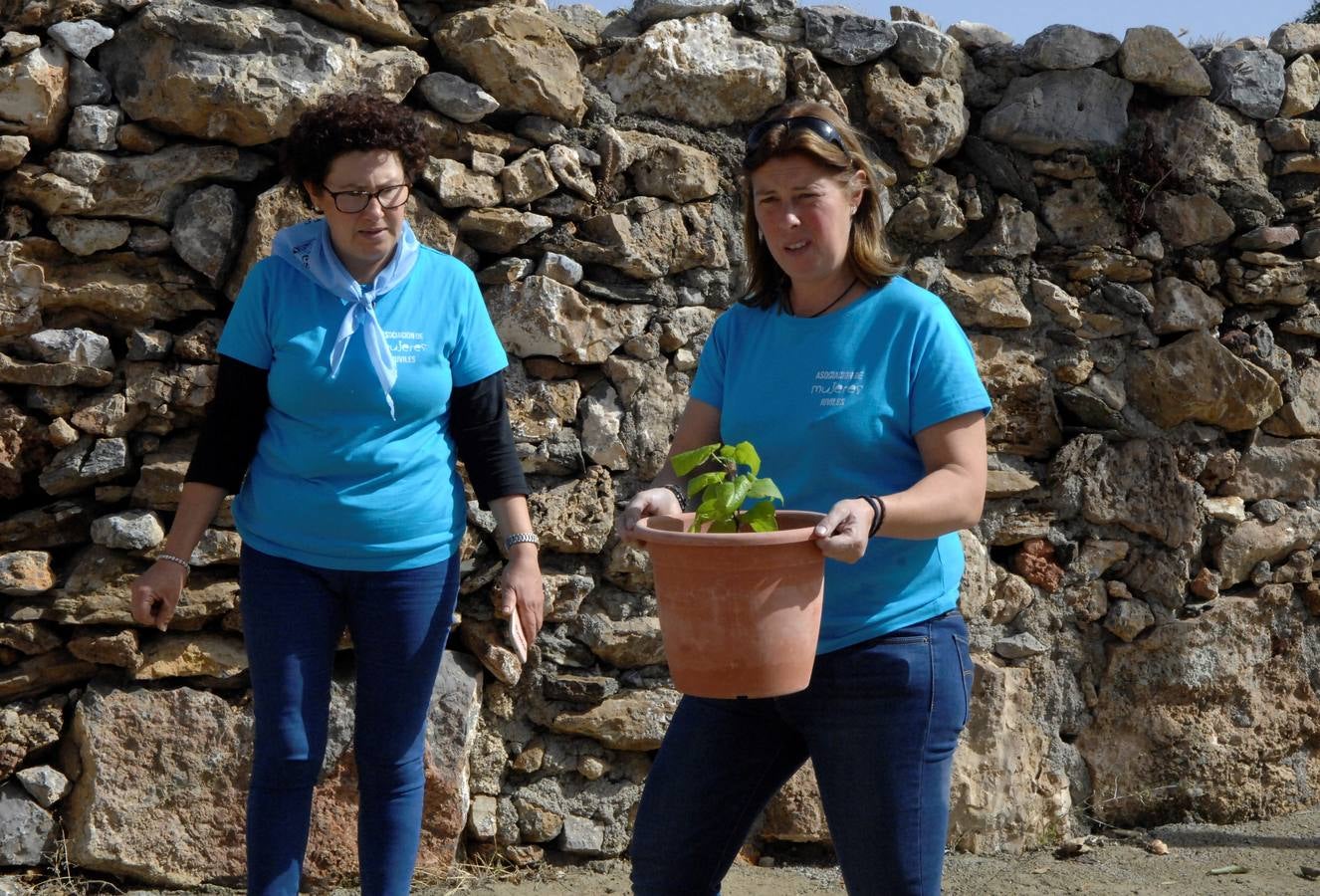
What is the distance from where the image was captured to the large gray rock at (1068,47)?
150 inches

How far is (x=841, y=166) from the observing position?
2.03 metres

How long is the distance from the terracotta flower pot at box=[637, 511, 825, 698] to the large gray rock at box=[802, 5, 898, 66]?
2.21 metres

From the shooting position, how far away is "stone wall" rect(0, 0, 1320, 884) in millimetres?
3131

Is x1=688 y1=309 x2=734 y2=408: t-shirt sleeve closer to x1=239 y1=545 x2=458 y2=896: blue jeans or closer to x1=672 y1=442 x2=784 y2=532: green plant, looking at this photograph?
x1=672 y1=442 x2=784 y2=532: green plant

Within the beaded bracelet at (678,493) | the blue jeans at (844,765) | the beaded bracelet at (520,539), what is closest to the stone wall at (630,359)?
the beaded bracelet at (520,539)

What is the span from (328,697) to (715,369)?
3.30 ft

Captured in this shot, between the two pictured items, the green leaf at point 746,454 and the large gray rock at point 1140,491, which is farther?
the large gray rock at point 1140,491

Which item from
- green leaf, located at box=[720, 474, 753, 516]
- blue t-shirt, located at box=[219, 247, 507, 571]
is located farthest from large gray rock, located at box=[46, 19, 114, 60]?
green leaf, located at box=[720, 474, 753, 516]

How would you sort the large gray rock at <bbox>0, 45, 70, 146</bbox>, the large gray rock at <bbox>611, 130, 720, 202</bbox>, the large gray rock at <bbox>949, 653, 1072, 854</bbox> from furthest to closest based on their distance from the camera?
the large gray rock at <bbox>949, 653, 1072, 854</bbox>, the large gray rock at <bbox>611, 130, 720, 202</bbox>, the large gray rock at <bbox>0, 45, 70, 146</bbox>

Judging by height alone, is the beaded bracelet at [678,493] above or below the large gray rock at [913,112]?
below

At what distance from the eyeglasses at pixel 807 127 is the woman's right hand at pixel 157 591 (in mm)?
1416

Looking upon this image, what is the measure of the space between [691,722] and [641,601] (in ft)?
4.80

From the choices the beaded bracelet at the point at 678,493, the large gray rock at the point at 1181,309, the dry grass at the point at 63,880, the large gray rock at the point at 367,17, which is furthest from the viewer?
the large gray rock at the point at 1181,309

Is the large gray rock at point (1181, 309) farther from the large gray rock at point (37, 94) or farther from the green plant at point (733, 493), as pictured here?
the large gray rock at point (37, 94)
